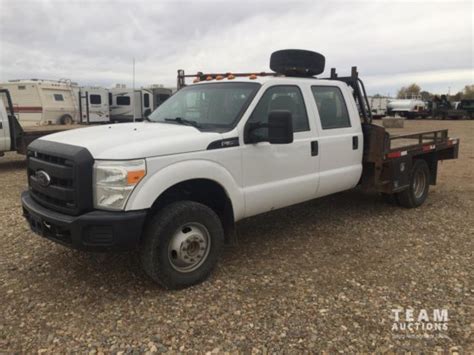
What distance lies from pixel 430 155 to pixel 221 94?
13.8ft

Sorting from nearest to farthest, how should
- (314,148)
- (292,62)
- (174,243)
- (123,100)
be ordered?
(174,243) → (314,148) → (292,62) → (123,100)

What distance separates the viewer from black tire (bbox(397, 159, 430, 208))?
6500 millimetres

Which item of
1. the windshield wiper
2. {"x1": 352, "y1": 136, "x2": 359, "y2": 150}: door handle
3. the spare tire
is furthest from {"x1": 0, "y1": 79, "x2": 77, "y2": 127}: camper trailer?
{"x1": 352, "y1": 136, "x2": 359, "y2": 150}: door handle

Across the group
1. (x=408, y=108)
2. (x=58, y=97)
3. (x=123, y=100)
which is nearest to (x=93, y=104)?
(x=58, y=97)

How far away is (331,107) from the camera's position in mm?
5234

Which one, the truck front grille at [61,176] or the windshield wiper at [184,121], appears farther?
the windshield wiper at [184,121]

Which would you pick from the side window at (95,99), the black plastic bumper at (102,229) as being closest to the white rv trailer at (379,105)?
the side window at (95,99)

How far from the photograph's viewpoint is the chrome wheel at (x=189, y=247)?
3.70 m

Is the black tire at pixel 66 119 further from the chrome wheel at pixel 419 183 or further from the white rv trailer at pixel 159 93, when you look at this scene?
the chrome wheel at pixel 419 183

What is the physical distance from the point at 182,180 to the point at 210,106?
1156mm

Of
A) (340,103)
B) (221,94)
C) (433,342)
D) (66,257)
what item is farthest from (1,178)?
(433,342)

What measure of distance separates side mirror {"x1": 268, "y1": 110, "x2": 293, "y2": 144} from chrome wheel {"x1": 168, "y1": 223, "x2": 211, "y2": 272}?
1055 mm

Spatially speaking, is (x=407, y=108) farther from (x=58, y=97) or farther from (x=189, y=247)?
(x=189, y=247)

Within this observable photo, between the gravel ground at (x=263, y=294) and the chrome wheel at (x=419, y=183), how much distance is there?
104 cm
